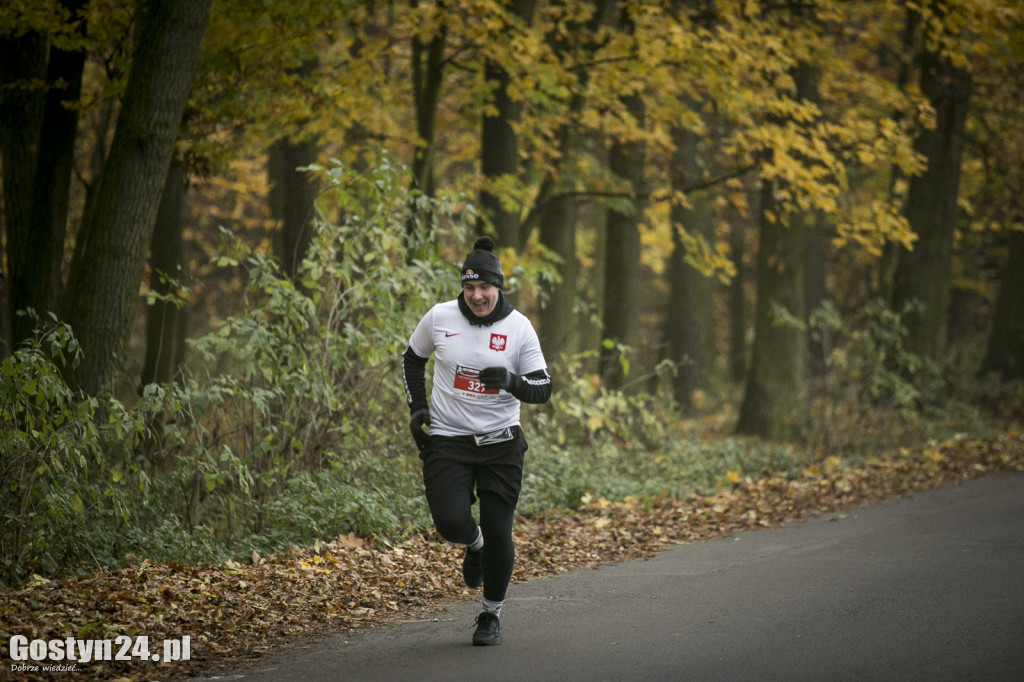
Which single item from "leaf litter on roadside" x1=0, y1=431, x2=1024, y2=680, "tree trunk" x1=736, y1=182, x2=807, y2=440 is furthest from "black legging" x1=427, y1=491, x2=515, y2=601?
"tree trunk" x1=736, y1=182, x2=807, y2=440

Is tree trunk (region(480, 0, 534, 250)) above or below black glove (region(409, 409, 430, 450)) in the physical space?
above

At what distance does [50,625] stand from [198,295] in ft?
83.5

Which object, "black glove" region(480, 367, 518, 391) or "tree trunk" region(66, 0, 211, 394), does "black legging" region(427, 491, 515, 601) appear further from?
"tree trunk" region(66, 0, 211, 394)

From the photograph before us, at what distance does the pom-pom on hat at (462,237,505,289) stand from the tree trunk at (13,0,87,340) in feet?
19.5

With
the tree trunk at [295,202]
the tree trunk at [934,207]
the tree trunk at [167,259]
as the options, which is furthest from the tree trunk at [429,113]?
the tree trunk at [934,207]

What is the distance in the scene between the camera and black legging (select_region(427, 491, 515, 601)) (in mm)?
5949

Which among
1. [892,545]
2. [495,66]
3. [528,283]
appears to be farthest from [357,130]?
[892,545]

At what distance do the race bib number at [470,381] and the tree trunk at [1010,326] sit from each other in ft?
61.6

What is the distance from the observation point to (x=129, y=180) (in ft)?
27.8

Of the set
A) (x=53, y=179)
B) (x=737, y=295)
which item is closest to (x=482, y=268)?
(x=53, y=179)

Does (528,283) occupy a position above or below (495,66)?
below

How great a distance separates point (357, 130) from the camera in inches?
616

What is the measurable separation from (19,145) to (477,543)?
280 inches

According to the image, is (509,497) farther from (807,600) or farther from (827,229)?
(827,229)
